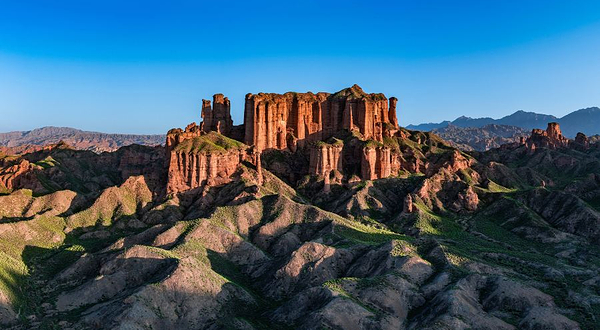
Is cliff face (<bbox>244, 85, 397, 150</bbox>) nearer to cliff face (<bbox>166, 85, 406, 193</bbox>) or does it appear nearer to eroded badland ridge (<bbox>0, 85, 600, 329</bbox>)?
cliff face (<bbox>166, 85, 406, 193</bbox>)

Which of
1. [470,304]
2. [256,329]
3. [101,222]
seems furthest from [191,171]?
[470,304]

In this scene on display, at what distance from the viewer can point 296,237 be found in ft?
403

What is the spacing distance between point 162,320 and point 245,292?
59.0ft

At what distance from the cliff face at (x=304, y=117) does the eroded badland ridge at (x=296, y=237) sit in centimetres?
58

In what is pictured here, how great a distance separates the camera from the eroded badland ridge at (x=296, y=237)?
82.1m

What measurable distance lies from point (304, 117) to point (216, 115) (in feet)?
115

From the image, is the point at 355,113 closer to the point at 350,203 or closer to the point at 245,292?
the point at 350,203

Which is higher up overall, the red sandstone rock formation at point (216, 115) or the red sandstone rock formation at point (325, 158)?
the red sandstone rock formation at point (216, 115)

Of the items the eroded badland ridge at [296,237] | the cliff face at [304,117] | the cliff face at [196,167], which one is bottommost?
the eroded badland ridge at [296,237]

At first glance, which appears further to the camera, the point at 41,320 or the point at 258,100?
the point at 258,100

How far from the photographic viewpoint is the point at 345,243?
111250 mm

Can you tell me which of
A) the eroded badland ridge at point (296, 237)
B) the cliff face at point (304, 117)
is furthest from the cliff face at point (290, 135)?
the eroded badland ridge at point (296, 237)

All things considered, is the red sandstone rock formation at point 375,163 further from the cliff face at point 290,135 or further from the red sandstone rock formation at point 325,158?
the red sandstone rock formation at point 325,158

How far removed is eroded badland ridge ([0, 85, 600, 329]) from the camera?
8212 centimetres
